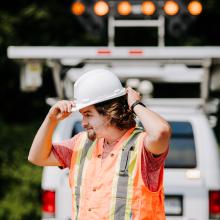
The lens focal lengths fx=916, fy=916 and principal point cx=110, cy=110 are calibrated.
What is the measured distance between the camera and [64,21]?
1753cm

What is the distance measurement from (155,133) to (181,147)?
3269 mm

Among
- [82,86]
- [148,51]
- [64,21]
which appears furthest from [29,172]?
[82,86]

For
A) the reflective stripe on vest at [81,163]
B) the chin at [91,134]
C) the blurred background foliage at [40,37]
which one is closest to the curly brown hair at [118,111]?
the chin at [91,134]

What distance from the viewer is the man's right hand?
435cm

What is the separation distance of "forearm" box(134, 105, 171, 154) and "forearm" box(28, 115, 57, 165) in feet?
1.69

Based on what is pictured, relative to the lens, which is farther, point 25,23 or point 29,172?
point 25,23

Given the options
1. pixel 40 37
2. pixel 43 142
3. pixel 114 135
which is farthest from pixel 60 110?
pixel 40 37

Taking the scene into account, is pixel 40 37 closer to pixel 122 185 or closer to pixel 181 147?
pixel 181 147

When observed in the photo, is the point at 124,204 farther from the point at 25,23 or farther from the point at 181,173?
the point at 25,23

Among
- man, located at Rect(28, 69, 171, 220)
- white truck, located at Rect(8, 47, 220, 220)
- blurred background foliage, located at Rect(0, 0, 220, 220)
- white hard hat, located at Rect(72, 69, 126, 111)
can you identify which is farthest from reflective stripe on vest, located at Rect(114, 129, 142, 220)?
blurred background foliage, located at Rect(0, 0, 220, 220)

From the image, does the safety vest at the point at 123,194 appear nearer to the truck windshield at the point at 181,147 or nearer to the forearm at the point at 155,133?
the forearm at the point at 155,133

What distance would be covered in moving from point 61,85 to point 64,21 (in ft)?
29.9

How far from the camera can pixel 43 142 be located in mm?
4426

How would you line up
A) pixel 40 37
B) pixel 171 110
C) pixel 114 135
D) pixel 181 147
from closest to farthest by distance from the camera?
pixel 114 135 < pixel 181 147 < pixel 171 110 < pixel 40 37
